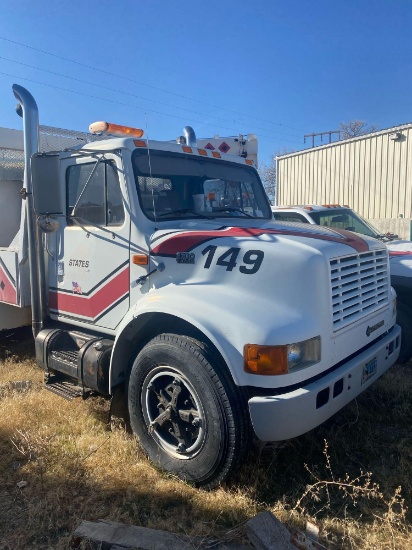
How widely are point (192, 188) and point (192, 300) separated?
1353mm

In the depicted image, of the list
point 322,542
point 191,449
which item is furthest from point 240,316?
point 322,542

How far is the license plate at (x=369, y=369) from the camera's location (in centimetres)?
332

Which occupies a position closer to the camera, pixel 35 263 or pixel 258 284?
pixel 258 284

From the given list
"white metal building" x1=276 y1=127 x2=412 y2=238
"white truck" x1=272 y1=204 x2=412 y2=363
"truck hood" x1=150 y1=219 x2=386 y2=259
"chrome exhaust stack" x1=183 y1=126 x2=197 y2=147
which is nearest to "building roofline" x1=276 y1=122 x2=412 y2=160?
"white metal building" x1=276 y1=127 x2=412 y2=238

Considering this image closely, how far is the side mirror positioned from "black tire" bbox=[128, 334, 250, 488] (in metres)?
1.47

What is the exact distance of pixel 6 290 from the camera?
5082mm

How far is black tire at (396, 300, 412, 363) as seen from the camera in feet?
17.3

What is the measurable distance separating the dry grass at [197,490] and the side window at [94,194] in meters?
1.73

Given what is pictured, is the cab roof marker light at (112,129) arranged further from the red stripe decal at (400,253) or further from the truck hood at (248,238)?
the red stripe decal at (400,253)

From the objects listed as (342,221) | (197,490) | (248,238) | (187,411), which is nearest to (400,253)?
(342,221)

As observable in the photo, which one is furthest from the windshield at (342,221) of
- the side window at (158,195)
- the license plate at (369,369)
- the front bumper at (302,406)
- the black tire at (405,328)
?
the front bumper at (302,406)

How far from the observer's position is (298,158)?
645 inches

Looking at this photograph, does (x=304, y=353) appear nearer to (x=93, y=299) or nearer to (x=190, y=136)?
(x=93, y=299)

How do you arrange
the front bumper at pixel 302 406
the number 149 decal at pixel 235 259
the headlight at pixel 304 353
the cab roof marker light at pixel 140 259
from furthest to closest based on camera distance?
1. the cab roof marker light at pixel 140 259
2. the number 149 decal at pixel 235 259
3. the headlight at pixel 304 353
4. the front bumper at pixel 302 406
